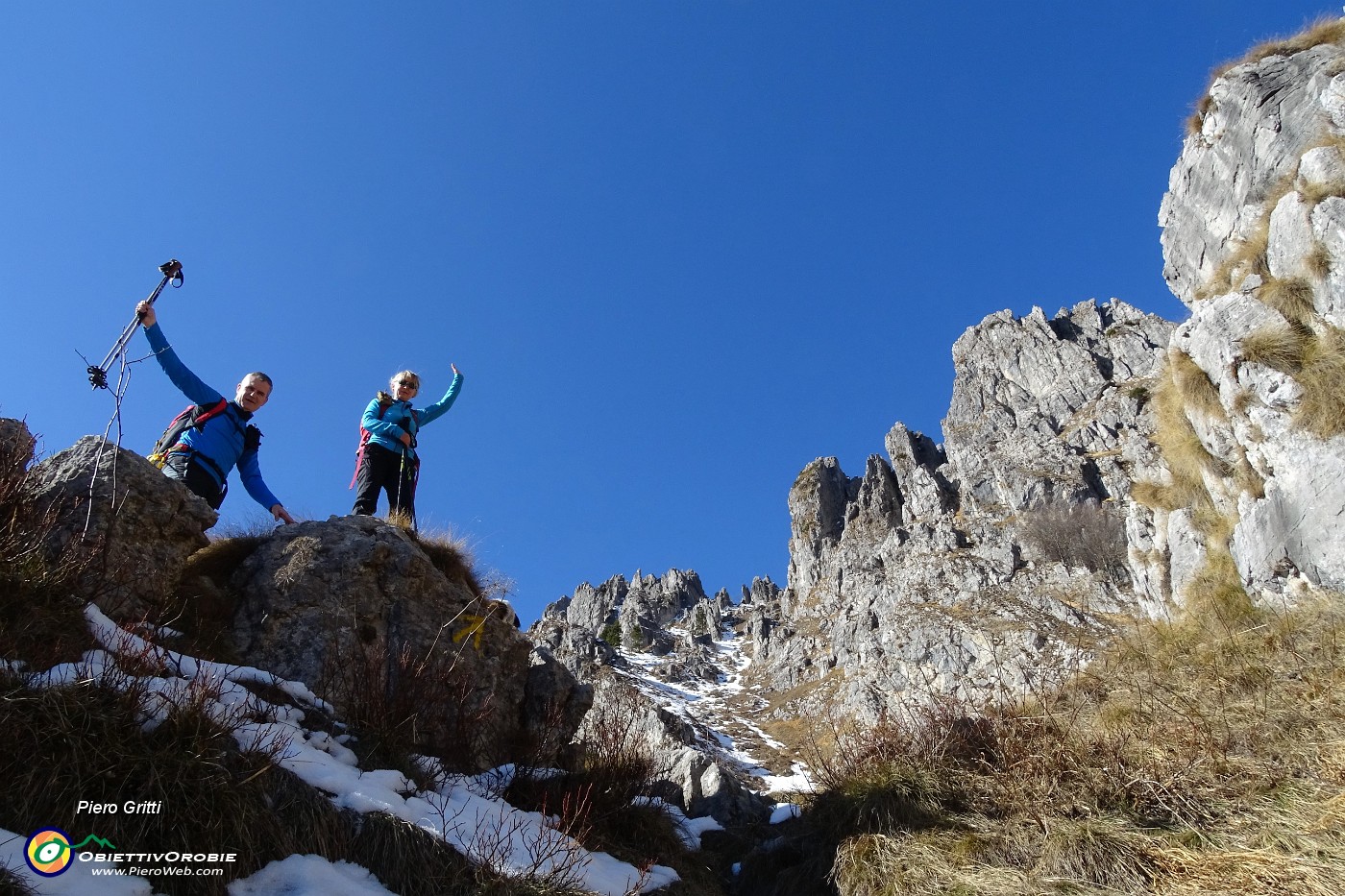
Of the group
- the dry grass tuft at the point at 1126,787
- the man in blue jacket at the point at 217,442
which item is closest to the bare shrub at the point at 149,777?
the man in blue jacket at the point at 217,442

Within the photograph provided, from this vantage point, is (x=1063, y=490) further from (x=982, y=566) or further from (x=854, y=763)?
(x=854, y=763)

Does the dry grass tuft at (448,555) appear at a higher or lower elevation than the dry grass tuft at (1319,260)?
lower

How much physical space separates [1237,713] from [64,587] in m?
→ 8.76

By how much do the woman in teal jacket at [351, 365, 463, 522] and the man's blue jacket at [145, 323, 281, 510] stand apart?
1.14 metres

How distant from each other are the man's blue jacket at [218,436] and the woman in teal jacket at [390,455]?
114cm

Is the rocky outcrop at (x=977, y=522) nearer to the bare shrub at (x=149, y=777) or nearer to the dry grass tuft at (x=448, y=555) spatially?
the dry grass tuft at (x=448, y=555)

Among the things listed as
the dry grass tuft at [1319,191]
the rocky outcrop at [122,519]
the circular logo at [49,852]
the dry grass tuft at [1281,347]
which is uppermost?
the dry grass tuft at [1319,191]

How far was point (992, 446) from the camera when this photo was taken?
2945 inches

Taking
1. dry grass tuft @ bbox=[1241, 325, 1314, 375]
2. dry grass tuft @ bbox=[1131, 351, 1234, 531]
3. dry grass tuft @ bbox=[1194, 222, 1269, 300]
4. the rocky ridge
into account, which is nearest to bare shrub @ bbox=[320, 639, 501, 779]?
the rocky ridge

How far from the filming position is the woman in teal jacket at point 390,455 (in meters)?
7.87

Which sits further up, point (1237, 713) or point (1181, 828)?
point (1237, 713)

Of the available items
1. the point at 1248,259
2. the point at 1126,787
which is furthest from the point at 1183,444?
the point at 1126,787

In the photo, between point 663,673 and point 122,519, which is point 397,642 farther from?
point 663,673

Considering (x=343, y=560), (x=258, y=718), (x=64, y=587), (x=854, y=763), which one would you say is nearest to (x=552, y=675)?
(x=343, y=560)
